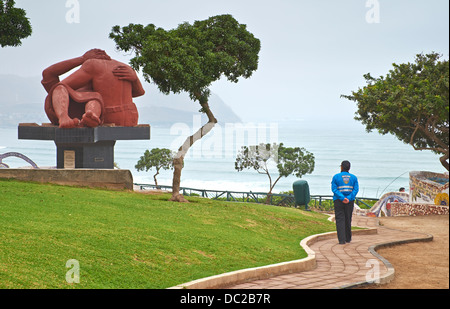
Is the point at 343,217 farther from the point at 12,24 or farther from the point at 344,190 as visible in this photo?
the point at 12,24

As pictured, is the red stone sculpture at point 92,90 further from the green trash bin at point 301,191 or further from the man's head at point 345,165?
the man's head at point 345,165

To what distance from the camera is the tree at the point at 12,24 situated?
22.1m

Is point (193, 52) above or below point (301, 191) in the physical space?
above

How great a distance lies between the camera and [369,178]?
120312 mm

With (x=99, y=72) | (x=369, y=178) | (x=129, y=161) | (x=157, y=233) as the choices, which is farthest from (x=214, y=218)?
(x=129, y=161)

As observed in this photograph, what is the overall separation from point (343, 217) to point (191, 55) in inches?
402

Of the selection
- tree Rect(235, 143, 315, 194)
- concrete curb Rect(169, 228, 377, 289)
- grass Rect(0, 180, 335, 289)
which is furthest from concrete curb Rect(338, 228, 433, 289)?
tree Rect(235, 143, 315, 194)

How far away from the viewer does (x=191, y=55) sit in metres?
18.8

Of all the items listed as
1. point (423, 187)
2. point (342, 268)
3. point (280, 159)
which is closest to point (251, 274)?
point (342, 268)

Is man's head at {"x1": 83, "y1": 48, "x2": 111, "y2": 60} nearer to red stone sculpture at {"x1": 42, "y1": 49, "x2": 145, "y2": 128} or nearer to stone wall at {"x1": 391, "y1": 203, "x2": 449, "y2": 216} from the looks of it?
red stone sculpture at {"x1": 42, "y1": 49, "x2": 145, "y2": 128}

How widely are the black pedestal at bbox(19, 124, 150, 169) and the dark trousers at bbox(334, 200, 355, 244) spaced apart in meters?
17.2

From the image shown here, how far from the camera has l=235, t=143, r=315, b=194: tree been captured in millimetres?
47844

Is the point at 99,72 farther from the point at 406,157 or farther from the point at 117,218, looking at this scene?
the point at 406,157

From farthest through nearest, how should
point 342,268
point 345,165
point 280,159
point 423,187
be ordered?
point 280,159 → point 423,187 → point 342,268 → point 345,165
